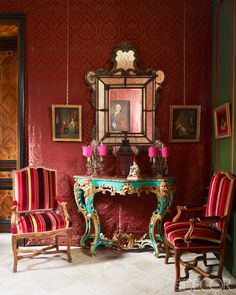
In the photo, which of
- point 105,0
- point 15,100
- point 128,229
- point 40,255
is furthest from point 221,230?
point 15,100

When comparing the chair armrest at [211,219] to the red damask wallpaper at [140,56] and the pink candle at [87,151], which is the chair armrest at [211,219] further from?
the pink candle at [87,151]

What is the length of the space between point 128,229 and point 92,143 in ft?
4.54

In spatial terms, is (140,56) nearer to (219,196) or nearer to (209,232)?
(219,196)

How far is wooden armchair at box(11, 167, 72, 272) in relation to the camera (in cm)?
313

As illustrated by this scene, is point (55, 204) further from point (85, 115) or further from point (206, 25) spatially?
point (206, 25)

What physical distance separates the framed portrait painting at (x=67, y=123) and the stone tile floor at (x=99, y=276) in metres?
1.65

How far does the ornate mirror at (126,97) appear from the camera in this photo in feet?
13.0

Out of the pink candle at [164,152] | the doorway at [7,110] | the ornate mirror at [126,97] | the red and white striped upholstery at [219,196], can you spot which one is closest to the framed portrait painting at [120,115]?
the ornate mirror at [126,97]

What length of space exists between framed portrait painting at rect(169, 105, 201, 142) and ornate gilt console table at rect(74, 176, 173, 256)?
77 cm

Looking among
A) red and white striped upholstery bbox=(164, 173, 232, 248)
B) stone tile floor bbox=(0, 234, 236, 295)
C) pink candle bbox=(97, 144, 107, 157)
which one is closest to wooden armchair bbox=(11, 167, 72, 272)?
stone tile floor bbox=(0, 234, 236, 295)

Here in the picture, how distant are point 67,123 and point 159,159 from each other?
1454mm

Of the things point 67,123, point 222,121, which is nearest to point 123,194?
point 67,123

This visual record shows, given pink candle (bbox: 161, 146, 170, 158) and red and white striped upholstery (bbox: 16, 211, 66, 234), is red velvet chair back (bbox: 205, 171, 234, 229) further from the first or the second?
red and white striped upholstery (bbox: 16, 211, 66, 234)

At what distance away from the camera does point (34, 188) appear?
11.8 feet
